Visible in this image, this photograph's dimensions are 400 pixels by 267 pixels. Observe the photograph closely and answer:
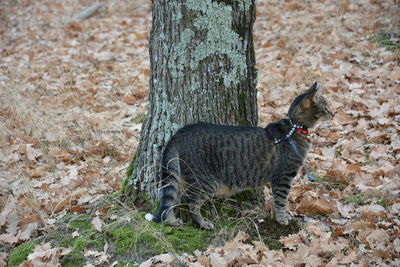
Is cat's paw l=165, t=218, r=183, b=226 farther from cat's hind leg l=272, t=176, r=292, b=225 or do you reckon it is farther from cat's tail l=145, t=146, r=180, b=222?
cat's hind leg l=272, t=176, r=292, b=225

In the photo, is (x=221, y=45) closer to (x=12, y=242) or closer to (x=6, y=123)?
(x=12, y=242)

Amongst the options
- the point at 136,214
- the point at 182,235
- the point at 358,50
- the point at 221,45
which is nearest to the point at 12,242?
the point at 136,214

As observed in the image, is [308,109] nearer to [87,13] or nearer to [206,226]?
[206,226]

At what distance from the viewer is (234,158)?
4.26 m

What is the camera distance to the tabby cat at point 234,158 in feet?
13.4

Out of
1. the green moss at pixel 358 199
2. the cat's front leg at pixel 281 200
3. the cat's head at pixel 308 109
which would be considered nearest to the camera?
the cat's front leg at pixel 281 200

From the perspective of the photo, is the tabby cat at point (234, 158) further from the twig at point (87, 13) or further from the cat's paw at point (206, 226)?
the twig at point (87, 13)

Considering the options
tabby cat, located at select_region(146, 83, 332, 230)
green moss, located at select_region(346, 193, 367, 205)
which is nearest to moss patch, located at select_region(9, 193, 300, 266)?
tabby cat, located at select_region(146, 83, 332, 230)

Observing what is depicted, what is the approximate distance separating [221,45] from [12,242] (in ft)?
9.24

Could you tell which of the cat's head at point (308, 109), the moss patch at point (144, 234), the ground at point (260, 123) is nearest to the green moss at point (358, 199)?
the ground at point (260, 123)

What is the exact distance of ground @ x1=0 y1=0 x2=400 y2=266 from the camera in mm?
3840

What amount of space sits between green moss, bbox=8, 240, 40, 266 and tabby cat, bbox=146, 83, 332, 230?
1120 mm

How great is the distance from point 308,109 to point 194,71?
50.3 inches

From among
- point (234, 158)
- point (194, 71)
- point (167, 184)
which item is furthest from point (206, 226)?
point (194, 71)
